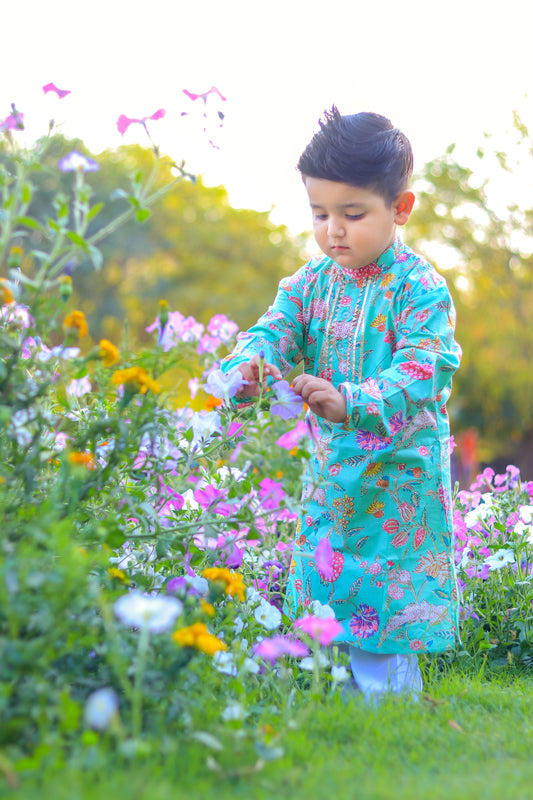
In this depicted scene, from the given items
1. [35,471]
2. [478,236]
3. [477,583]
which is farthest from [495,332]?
[35,471]

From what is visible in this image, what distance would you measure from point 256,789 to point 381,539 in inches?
47.3

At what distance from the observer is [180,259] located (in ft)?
78.1

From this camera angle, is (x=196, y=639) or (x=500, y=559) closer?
(x=196, y=639)

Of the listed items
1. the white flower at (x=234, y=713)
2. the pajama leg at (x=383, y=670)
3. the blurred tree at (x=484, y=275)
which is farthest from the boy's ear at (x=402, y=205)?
the blurred tree at (x=484, y=275)

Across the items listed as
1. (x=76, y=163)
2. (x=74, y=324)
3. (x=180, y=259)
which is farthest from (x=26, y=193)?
(x=180, y=259)

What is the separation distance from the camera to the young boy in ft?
8.08

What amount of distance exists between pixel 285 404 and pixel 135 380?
44cm

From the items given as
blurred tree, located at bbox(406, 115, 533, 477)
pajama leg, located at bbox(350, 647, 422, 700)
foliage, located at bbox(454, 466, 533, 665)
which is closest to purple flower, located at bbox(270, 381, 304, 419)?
pajama leg, located at bbox(350, 647, 422, 700)

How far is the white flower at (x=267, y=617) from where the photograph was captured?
2.30 m

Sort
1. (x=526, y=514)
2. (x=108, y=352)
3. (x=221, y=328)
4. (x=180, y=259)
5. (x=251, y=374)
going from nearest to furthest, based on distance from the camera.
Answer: (x=108, y=352), (x=251, y=374), (x=221, y=328), (x=526, y=514), (x=180, y=259)

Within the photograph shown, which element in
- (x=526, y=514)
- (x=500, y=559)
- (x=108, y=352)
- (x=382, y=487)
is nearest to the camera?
(x=108, y=352)

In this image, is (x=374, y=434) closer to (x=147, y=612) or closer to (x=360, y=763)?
(x=360, y=763)

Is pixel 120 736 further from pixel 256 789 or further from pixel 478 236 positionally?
pixel 478 236

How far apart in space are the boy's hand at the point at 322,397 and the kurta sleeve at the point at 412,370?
0.08 ft
